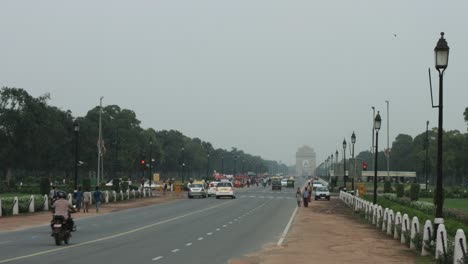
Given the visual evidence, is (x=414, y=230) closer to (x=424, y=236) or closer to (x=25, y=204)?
(x=424, y=236)

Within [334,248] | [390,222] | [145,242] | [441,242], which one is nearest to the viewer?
[441,242]

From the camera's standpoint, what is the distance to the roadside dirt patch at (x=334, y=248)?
61.7 feet

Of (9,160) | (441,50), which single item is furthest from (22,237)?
(9,160)

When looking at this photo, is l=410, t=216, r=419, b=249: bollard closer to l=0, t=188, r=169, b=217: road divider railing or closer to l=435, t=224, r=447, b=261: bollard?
l=435, t=224, r=447, b=261: bollard

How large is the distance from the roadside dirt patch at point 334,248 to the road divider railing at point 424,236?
13.5 inches

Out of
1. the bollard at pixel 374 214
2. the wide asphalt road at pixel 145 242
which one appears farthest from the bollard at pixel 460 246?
the bollard at pixel 374 214

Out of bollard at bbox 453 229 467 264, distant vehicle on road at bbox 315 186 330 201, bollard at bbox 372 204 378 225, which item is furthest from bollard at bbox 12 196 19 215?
distant vehicle on road at bbox 315 186 330 201

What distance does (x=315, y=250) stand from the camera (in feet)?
70.1

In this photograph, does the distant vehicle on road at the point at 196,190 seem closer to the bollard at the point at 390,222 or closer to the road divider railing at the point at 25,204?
the road divider railing at the point at 25,204

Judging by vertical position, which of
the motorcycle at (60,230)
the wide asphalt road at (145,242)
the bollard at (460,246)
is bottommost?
the wide asphalt road at (145,242)

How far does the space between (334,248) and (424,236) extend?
3.25 metres

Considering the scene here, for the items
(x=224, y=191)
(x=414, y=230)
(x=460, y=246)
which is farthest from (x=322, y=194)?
(x=460, y=246)

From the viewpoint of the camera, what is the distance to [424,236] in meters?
20.0

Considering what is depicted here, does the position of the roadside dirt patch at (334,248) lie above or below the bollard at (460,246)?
below
